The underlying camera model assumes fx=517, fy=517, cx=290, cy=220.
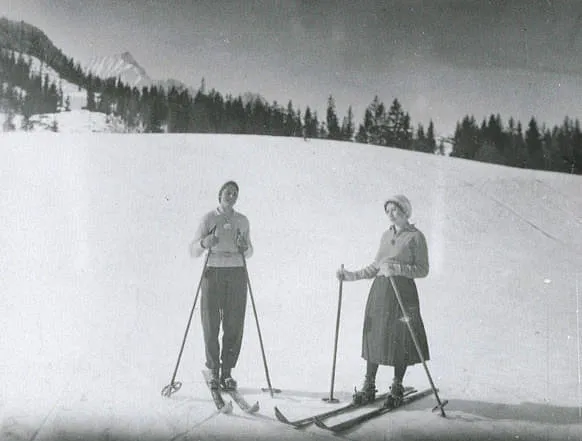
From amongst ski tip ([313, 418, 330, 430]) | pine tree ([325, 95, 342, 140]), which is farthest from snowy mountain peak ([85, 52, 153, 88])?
ski tip ([313, 418, 330, 430])

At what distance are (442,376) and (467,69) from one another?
12.9ft

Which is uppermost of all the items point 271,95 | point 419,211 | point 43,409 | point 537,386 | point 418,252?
point 271,95

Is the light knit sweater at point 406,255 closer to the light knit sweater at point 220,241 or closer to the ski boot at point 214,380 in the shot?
the light knit sweater at point 220,241

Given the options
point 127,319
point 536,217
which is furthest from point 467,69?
point 536,217

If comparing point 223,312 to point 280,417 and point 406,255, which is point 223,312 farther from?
point 406,255

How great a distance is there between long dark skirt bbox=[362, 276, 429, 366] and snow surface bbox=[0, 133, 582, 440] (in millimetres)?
391

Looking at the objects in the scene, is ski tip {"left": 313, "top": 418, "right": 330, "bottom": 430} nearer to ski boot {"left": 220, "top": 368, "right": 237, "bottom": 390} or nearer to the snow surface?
the snow surface

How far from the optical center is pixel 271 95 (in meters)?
6.89

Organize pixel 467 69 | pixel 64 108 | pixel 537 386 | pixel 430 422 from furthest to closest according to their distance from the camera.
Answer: pixel 64 108, pixel 467 69, pixel 537 386, pixel 430 422

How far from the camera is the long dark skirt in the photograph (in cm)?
383

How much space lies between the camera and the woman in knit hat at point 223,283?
4059mm

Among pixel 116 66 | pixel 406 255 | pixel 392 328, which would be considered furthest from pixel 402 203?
pixel 116 66

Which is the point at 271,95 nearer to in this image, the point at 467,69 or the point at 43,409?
the point at 467,69

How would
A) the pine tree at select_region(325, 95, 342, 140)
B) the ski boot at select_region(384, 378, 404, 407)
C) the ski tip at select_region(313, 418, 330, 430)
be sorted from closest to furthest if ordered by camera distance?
1. the ski tip at select_region(313, 418, 330, 430)
2. the ski boot at select_region(384, 378, 404, 407)
3. the pine tree at select_region(325, 95, 342, 140)
